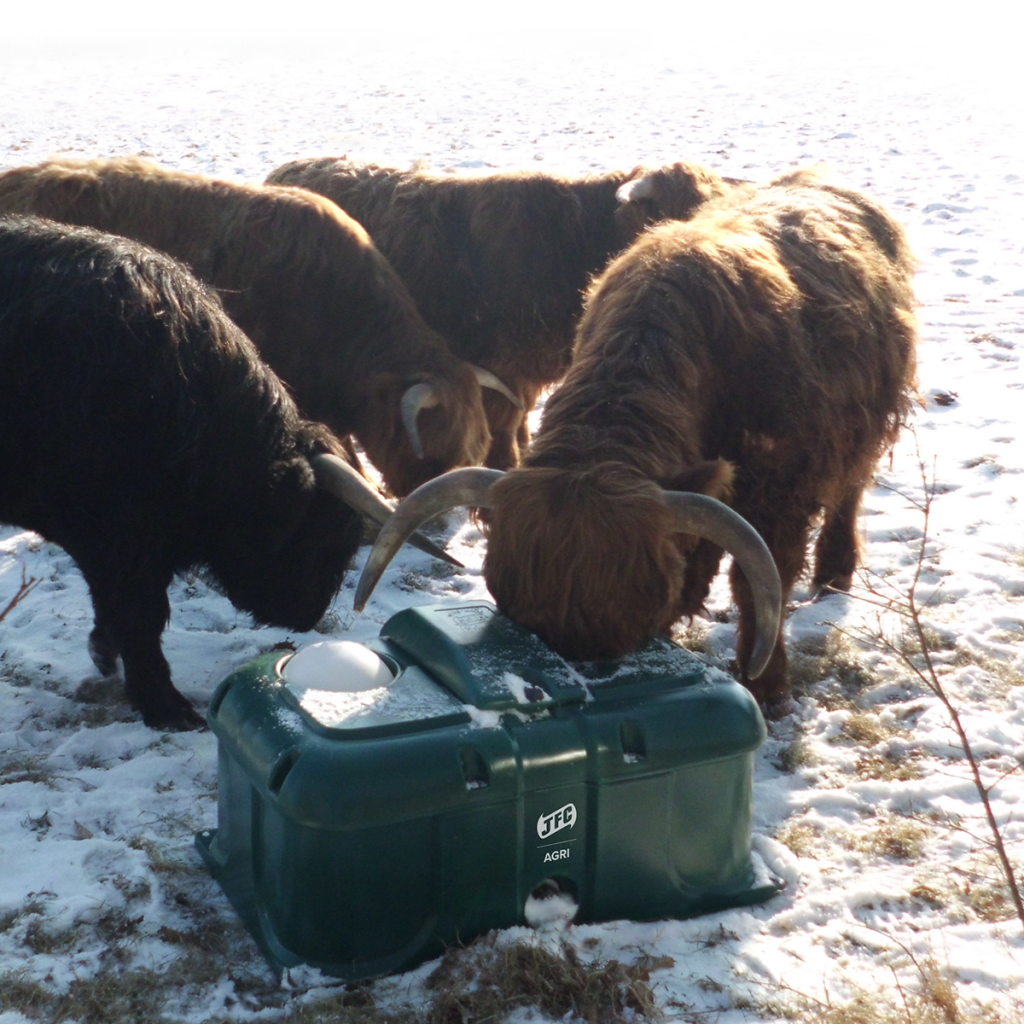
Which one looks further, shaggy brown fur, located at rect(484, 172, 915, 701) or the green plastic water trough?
shaggy brown fur, located at rect(484, 172, 915, 701)

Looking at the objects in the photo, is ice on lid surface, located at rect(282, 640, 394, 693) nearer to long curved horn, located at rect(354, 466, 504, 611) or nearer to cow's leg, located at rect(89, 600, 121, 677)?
long curved horn, located at rect(354, 466, 504, 611)

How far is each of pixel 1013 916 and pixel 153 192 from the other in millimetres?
4396

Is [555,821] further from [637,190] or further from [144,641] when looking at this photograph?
[637,190]

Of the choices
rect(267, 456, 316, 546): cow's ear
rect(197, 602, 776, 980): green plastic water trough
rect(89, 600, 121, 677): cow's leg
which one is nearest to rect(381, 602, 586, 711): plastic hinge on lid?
rect(197, 602, 776, 980): green plastic water trough

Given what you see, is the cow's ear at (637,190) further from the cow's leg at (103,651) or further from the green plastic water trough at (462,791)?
the green plastic water trough at (462,791)

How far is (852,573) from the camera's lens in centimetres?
484

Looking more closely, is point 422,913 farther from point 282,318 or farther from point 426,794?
point 282,318

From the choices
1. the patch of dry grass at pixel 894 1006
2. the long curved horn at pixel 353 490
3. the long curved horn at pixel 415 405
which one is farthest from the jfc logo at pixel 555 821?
the long curved horn at pixel 415 405

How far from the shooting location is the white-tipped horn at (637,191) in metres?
5.96

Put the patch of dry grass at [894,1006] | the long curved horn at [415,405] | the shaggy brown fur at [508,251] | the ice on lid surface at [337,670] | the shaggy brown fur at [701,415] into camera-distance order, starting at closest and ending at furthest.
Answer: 1. the patch of dry grass at [894,1006]
2. the ice on lid surface at [337,670]
3. the shaggy brown fur at [701,415]
4. the long curved horn at [415,405]
5. the shaggy brown fur at [508,251]

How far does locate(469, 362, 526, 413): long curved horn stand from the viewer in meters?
5.54

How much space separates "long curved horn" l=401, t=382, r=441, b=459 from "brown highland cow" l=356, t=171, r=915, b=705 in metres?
0.99

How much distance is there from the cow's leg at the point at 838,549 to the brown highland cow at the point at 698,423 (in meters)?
0.12

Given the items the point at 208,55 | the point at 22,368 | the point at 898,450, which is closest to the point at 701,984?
the point at 22,368
